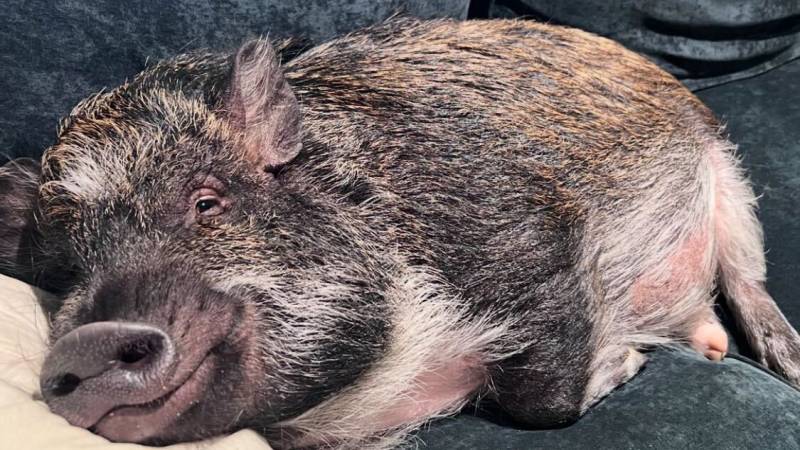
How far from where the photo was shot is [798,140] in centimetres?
244

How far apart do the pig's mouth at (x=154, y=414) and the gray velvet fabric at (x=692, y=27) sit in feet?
5.11

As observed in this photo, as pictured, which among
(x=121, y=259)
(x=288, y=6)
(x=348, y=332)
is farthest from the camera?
(x=288, y=6)

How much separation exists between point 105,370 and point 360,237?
0.49 m

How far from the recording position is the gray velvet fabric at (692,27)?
242 centimetres

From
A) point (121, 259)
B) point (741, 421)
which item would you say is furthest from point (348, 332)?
point (741, 421)

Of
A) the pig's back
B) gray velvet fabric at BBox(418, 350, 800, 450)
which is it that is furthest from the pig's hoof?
the pig's back

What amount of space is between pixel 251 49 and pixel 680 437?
3.19 ft

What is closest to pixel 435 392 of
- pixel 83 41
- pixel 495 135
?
pixel 495 135

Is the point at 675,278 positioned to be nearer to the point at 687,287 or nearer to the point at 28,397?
the point at 687,287

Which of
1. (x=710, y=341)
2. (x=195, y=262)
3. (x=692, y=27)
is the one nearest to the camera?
(x=195, y=262)

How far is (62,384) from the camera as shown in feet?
3.97

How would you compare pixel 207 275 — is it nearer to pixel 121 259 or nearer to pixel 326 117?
pixel 121 259

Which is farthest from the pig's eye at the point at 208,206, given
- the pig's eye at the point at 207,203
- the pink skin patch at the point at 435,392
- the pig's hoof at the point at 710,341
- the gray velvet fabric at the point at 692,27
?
the gray velvet fabric at the point at 692,27

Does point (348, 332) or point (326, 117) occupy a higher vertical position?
point (326, 117)
